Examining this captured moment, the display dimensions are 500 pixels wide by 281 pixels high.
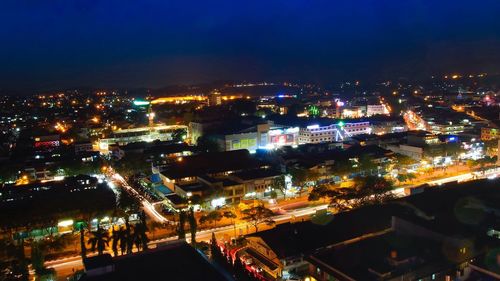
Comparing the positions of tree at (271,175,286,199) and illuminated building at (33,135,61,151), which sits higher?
illuminated building at (33,135,61,151)

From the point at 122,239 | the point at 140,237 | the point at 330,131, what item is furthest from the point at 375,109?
the point at 122,239

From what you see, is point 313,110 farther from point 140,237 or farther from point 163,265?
point 163,265

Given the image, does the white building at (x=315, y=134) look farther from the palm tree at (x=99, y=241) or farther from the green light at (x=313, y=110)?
the palm tree at (x=99, y=241)

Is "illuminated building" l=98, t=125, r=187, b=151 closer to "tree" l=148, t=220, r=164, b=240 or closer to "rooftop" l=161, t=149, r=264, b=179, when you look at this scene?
"rooftop" l=161, t=149, r=264, b=179

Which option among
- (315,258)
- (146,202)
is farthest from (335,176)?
(315,258)

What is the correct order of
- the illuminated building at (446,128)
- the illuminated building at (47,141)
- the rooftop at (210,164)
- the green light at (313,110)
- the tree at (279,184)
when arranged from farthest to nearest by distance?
the green light at (313,110) → the illuminated building at (446,128) → the illuminated building at (47,141) → the rooftop at (210,164) → the tree at (279,184)

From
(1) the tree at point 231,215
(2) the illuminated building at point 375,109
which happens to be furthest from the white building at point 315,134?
(2) the illuminated building at point 375,109

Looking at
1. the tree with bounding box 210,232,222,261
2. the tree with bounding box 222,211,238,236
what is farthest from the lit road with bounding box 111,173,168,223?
the tree with bounding box 210,232,222,261

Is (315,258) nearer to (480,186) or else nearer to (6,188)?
(480,186)
